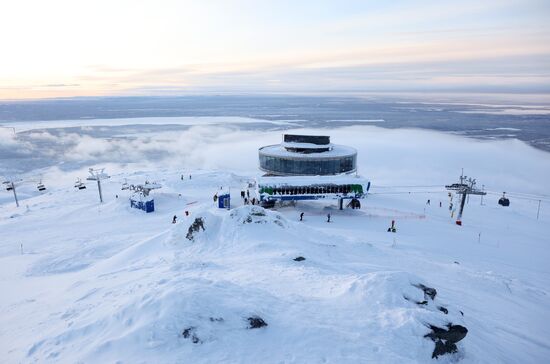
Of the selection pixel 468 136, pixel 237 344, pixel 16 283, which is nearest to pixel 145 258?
pixel 16 283

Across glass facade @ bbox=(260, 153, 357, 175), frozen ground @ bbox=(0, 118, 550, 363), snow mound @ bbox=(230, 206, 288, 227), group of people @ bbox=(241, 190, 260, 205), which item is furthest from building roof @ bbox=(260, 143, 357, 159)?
snow mound @ bbox=(230, 206, 288, 227)

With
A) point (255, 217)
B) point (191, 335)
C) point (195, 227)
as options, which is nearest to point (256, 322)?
point (191, 335)

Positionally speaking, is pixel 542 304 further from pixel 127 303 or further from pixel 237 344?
pixel 127 303

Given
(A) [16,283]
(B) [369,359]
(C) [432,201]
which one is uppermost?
(B) [369,359]

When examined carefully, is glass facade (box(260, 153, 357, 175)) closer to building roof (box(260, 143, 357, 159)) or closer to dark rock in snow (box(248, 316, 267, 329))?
building roof (box(260, 143, 357, 159))

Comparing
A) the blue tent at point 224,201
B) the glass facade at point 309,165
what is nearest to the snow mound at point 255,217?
the blue tent at point 224,201

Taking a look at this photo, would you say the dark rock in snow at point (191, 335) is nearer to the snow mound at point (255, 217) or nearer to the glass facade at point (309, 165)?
the snow mound at point (255, 217)

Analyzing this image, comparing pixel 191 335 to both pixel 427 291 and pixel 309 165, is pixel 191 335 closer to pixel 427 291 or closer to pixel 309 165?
pixel 427 291
